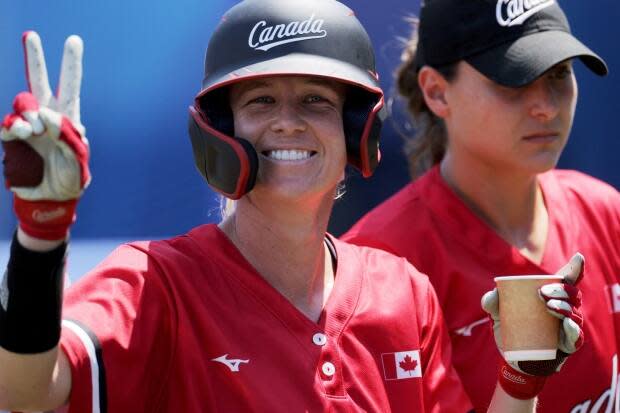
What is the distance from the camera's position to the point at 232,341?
→ 96.5 inches

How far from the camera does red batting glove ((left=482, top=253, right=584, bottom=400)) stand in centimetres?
249

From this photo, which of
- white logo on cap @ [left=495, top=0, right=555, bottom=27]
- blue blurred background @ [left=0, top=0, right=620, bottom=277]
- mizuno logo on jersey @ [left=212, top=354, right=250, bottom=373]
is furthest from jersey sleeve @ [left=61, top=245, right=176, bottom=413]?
white logo on cap @ [left=495, top=0, right=555, bottom=27]

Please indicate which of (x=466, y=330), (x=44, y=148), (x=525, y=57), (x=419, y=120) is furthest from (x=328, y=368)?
(x=419, y=120)

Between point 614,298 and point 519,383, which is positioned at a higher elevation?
point 519,383

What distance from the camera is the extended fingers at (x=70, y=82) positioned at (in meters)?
1.94

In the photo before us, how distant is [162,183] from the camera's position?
383 centimetres

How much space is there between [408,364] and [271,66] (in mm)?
767

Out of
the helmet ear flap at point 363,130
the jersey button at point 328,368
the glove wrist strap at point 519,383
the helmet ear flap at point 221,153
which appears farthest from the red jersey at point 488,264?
the helmet ear flap at point 221,153

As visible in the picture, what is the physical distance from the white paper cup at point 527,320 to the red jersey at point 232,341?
0.91 feet

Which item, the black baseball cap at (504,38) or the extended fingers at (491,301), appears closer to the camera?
the extended fingers at (491,301)

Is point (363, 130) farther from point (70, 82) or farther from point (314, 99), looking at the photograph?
point (70, 82)

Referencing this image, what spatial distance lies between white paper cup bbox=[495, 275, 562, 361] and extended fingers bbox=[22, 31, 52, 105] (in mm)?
1102

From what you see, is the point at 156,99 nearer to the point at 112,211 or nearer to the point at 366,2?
the point at 112,211

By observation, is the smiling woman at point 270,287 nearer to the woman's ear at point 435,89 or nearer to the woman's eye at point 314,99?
the woman's eye at point 314,99
